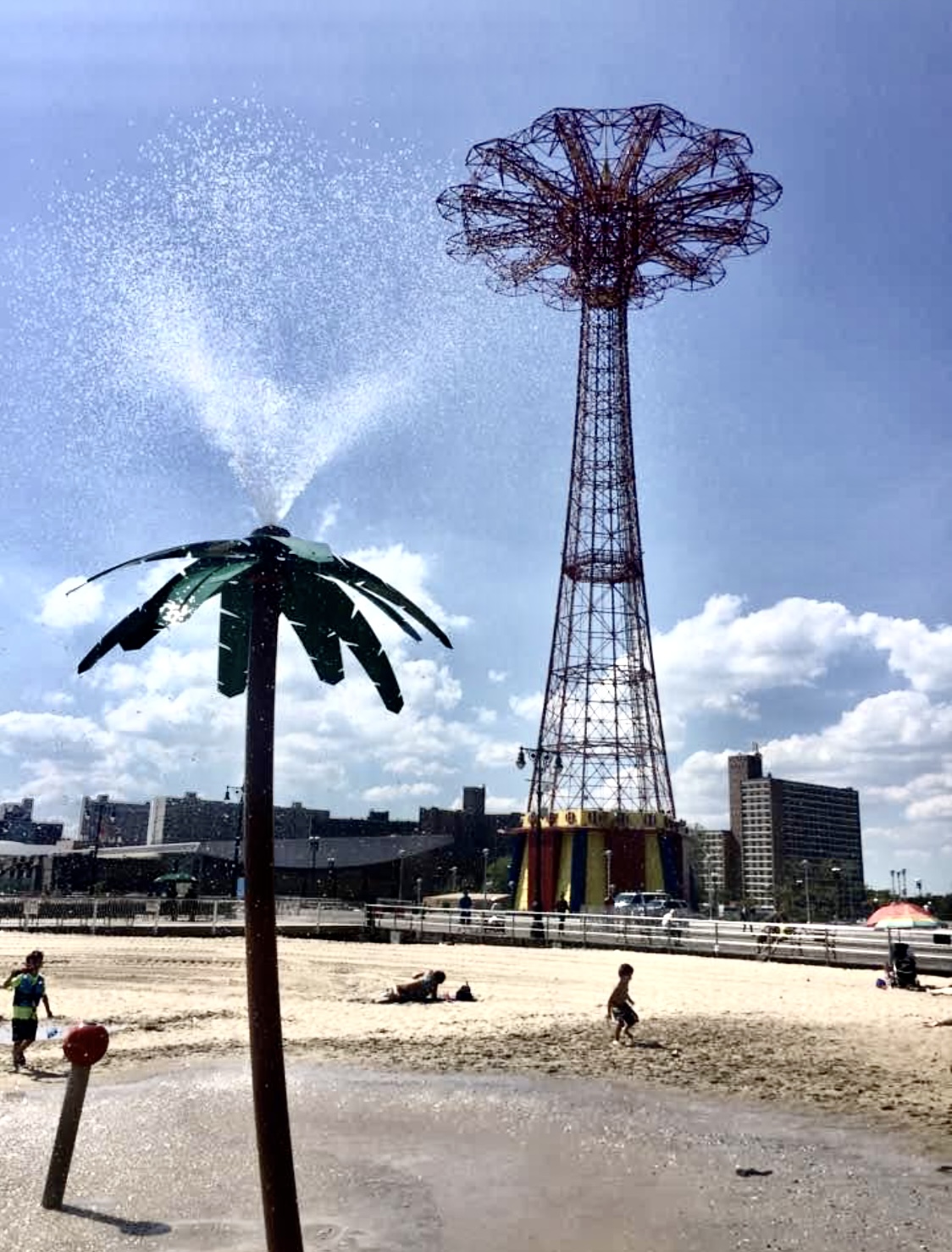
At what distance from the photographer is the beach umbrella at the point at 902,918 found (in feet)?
94.6

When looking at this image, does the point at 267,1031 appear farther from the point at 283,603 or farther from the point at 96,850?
the point at 96,850

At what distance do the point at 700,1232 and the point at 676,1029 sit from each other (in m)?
9.86

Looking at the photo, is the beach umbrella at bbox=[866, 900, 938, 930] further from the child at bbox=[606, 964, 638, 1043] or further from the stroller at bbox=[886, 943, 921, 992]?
the child at bbox=[606, 964, 638, 1043]

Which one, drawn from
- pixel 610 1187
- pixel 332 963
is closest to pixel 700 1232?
pixel 610 1187

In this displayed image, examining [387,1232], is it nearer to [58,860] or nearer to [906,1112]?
[906,1112]

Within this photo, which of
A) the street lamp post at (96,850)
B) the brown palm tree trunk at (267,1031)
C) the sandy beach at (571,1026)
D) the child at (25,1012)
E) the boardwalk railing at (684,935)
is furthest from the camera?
the street lamp post at (96,850)

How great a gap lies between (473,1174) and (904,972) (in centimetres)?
1658

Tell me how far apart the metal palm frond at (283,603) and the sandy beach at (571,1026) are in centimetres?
811

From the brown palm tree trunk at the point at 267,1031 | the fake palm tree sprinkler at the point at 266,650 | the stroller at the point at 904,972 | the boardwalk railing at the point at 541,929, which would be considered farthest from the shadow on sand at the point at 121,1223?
the boardwalk railing at the point at 541,929

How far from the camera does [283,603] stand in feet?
22.8

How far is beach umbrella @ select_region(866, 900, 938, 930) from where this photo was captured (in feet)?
94.6

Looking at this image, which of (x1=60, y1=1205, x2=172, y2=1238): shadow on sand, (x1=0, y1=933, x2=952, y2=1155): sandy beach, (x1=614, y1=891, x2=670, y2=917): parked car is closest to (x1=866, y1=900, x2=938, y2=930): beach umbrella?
(x1=0, y1=933, x2=952, y2=1155): sandy beach

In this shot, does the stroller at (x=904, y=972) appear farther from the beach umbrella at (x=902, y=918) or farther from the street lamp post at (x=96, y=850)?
the street lamp post at (x=96, y=850)

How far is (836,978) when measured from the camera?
2503 cm
